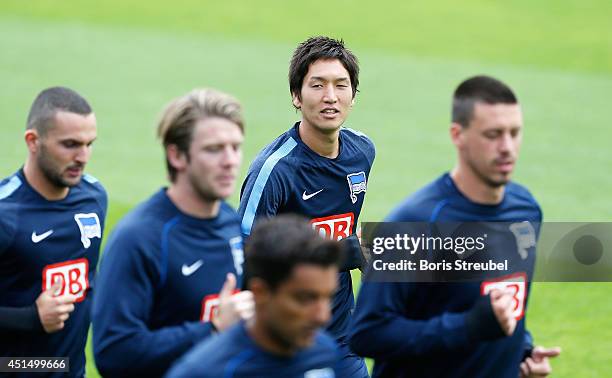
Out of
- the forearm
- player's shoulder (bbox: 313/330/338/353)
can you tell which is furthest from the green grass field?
player's shoulder (bbox: 313/330/338/353)

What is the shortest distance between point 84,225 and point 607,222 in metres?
9.40

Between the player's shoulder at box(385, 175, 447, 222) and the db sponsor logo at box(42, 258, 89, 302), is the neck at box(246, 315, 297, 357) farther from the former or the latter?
the db sponsor logo at box(42, 258, 89, 302)

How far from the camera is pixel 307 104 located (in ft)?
25.2

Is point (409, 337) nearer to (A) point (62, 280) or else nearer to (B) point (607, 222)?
(A) point (62, 280)

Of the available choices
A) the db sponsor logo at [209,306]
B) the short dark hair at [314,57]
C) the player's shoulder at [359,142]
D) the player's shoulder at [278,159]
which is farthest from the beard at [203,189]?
the player's shoulder at [359,142]

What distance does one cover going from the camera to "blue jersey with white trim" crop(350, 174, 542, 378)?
531 centimetres

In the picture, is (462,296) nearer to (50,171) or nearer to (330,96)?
(50,171)

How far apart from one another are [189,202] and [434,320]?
3.95ft

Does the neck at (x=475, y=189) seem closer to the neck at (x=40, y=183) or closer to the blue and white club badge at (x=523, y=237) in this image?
the blue and white club badge at (x=523, y=237)

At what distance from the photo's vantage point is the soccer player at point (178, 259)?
4.97 metres

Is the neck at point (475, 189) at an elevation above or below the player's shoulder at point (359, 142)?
below

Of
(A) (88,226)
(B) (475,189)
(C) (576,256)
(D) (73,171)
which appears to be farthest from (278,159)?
(C) (576,256)

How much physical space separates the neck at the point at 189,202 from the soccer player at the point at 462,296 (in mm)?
818

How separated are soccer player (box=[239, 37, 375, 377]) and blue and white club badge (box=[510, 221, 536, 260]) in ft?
5.63
